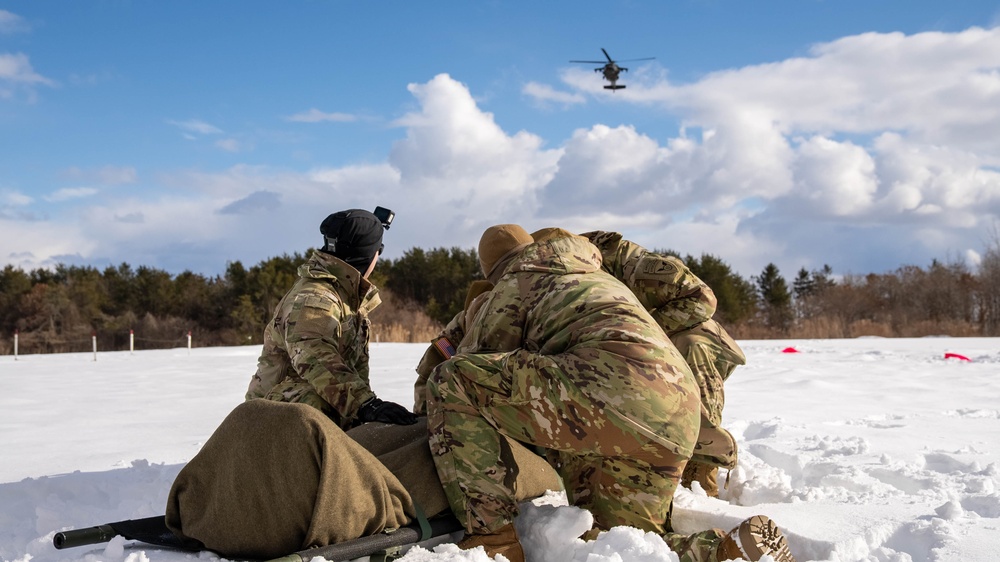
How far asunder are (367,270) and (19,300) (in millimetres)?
32161

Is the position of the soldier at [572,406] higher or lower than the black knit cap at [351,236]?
lower

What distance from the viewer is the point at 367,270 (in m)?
4.49

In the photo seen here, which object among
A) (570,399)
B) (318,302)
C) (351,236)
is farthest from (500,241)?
(351,236)

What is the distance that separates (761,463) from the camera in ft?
14.6

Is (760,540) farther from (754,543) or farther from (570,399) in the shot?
(570,399)

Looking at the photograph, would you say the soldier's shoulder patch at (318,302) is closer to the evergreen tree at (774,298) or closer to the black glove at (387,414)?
the black glove at (387,414)

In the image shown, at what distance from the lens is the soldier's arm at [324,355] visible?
377 cm

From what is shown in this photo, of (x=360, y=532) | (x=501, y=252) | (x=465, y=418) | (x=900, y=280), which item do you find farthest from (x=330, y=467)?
(x=900, y=280)

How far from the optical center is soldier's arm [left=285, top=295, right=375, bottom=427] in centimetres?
377

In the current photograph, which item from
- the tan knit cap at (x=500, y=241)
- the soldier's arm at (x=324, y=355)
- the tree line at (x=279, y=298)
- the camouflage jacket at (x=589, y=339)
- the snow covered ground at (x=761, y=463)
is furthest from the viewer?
the tree line at (x=279, y=298)

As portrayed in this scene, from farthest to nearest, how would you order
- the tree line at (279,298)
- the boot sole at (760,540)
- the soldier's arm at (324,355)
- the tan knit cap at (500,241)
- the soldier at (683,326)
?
the tree line at (279,298) → the soldier at (683,326) → the soldier's arm at (324,355) → the tan knit cap at (500,241) → the boot sole at (760,540)

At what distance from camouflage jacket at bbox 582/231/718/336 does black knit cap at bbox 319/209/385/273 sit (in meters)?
1.32

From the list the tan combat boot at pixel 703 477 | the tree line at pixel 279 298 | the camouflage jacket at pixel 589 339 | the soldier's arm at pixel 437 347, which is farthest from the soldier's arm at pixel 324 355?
the tree line at pixel 279 298

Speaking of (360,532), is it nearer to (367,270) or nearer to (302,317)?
(302,317)
